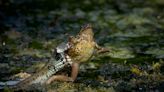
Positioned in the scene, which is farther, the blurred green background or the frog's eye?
the blurred green background

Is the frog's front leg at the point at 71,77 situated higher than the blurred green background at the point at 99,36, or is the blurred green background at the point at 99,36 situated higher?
the blurred green background at the point at 99,36

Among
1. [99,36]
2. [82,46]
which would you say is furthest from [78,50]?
[99,36]

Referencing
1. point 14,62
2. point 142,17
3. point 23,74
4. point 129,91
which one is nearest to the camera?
point 129,91

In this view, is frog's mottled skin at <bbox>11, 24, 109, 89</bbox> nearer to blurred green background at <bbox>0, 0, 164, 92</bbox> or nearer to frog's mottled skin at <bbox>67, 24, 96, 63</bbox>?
frog's mottled skin at <bbox>67, 24, 96, 63</bbox>

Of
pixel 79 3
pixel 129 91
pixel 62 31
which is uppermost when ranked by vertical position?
pixel 79 3

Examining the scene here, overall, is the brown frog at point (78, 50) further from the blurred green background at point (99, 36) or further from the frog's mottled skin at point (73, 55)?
the blurred green background at point (99, 36)

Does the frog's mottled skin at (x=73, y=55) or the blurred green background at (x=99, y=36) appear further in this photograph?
Result: the blurred green background at (x=99, y=36)

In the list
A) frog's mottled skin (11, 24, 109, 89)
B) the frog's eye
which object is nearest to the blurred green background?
frog's mottled skin (11, 24, 109, 89)

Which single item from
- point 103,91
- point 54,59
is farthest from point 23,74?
point 103,91

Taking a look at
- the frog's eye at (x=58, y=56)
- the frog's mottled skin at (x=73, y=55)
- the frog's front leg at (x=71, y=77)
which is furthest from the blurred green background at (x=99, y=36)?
the frog's eye at (x=58, y=56)

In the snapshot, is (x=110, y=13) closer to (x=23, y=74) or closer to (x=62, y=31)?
(x=62, y=31)

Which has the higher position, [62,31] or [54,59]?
[62,31]
